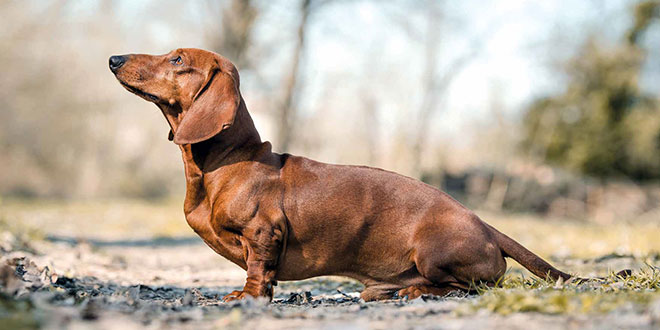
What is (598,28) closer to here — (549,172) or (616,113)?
(616,113)

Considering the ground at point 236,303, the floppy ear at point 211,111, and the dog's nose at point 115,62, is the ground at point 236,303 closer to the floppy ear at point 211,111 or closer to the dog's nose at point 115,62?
the floppy ear at point 211,111

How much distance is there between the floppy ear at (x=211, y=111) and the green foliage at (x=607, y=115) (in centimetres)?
2227

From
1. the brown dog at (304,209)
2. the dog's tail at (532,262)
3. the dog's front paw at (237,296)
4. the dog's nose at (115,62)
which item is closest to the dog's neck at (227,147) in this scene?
the brown dog at (304,209)

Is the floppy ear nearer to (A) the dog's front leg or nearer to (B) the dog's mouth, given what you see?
(B) the dog's mouth

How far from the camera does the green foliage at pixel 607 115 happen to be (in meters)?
23.5

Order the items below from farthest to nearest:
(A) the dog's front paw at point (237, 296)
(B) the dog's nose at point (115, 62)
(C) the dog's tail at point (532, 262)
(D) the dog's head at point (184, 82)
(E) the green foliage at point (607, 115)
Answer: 1. (E) the green foliage at point (607, 115)
2. (C) the dog's tail at point (532, 262)
3. (B) the dog's nose at point (115, 62)
4. (D) the dog's head at point (184, 82)
5. (A) the dog's front paw at point (237, 296)

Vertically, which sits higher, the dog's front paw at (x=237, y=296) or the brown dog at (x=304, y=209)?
the brown dog at (x=304, y=209)

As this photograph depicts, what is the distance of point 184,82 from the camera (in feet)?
13.5

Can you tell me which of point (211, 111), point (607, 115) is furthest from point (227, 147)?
point (607, 115)

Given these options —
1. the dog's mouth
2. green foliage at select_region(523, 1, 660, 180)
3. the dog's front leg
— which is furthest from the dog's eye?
green foliage at select_region(523, 1, 660, 180)

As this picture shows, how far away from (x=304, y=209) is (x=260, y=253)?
411 mm

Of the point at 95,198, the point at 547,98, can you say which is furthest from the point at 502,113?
the point at 95,198

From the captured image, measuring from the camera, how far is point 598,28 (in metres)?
23.4

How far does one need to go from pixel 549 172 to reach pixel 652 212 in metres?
4.15
